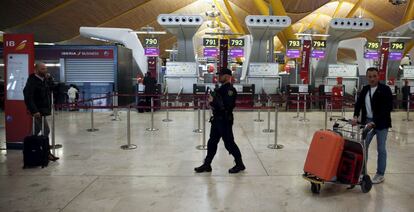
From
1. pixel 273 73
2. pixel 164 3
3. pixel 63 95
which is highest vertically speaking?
pixel 164 3

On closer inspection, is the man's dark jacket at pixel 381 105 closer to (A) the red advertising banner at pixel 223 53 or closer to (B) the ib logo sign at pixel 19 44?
(B) the ib logo sign at pixel 19 44

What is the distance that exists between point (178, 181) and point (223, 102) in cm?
133

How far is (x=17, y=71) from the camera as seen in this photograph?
716 cm

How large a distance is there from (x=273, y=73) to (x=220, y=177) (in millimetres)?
12478

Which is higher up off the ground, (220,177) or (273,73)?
(273,73)

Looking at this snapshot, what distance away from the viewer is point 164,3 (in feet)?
102

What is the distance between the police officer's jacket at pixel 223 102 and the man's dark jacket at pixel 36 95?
3.04 m

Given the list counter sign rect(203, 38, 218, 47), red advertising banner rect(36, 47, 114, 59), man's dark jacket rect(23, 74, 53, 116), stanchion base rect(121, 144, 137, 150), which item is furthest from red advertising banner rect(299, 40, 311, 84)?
man's dark jacket rect(23, 74, 53, 116)

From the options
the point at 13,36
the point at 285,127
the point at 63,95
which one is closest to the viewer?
the point at 13,36

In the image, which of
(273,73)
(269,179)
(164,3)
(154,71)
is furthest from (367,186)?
(164,3)

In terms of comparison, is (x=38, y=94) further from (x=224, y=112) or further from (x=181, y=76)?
(x=181, y=76)

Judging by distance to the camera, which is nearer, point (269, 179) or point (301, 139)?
point (269, 179)

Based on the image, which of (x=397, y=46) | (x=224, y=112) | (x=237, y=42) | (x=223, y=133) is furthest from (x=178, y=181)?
(x=397, y=46)

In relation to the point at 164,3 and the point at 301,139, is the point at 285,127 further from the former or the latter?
the point at 164,3
